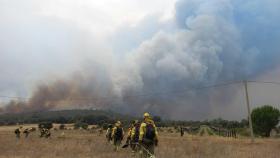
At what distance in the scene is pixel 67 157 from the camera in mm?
23172

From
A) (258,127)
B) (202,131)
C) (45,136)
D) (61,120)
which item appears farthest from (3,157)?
(61,120)

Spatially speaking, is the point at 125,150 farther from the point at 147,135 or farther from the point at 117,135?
the point at 147,135

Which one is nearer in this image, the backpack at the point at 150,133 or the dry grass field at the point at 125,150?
the backpack at the point at 150,133

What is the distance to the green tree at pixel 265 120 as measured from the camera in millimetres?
91375

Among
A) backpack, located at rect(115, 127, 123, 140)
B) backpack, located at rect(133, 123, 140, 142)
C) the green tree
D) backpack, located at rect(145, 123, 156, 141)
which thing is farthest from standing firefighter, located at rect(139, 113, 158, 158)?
the green tree

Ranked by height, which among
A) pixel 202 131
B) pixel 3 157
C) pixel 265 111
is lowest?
pixel 3 157

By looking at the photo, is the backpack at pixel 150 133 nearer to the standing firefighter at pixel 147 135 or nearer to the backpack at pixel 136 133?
the standing firefighter at pixel 147 135

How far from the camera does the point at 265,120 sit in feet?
300

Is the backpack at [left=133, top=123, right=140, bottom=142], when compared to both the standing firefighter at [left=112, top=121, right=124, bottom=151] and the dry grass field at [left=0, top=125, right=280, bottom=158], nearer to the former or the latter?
the dry grass field at [left=0, top=125, right=280, bottom=158]

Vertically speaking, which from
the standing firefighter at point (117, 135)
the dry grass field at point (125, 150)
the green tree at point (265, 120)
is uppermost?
the green tree at point (265, 120)

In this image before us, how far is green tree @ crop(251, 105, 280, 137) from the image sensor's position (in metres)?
91.4

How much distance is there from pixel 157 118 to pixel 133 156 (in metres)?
132

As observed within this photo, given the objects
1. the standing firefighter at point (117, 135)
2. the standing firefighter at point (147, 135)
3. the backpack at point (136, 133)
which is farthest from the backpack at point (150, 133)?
the standing firefighter at point (117, 135)

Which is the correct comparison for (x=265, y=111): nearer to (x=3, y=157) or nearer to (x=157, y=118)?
(x=157, y=118)
